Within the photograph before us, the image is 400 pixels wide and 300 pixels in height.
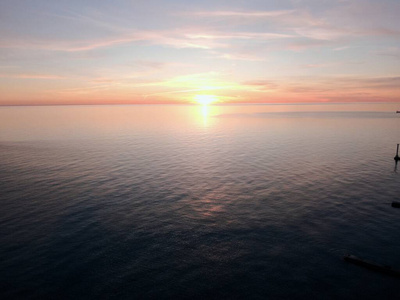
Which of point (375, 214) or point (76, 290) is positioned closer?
point (76, 290)

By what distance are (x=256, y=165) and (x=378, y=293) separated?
51.2 m

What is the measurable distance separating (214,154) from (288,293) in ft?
232

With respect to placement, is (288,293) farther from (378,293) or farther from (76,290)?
(76,290)

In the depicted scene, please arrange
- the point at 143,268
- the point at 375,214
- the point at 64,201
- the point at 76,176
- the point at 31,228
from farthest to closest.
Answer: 1. the point at 76,176
2. the point at 64,201
3. the point at 375,214
4. the point at 31,228
5. the point at 143,268

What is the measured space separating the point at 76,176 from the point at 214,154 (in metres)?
47.4

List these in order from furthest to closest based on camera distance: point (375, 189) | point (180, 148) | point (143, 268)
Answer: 1. point (180, 148)
2. point (375, 189)
3. point (143, 268)

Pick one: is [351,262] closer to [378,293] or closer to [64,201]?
[378,293]

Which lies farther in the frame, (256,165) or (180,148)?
(180,148)

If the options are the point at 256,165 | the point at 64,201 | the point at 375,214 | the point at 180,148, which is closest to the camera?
the point at 375,214

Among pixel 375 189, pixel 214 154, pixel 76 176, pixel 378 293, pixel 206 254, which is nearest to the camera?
pixel 378 293

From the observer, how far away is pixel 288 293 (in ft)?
85.0

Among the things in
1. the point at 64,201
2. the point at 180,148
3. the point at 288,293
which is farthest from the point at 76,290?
the point at 180,148

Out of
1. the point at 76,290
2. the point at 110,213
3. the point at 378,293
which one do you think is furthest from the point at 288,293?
the point at 110,213

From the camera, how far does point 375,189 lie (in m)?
53.8
